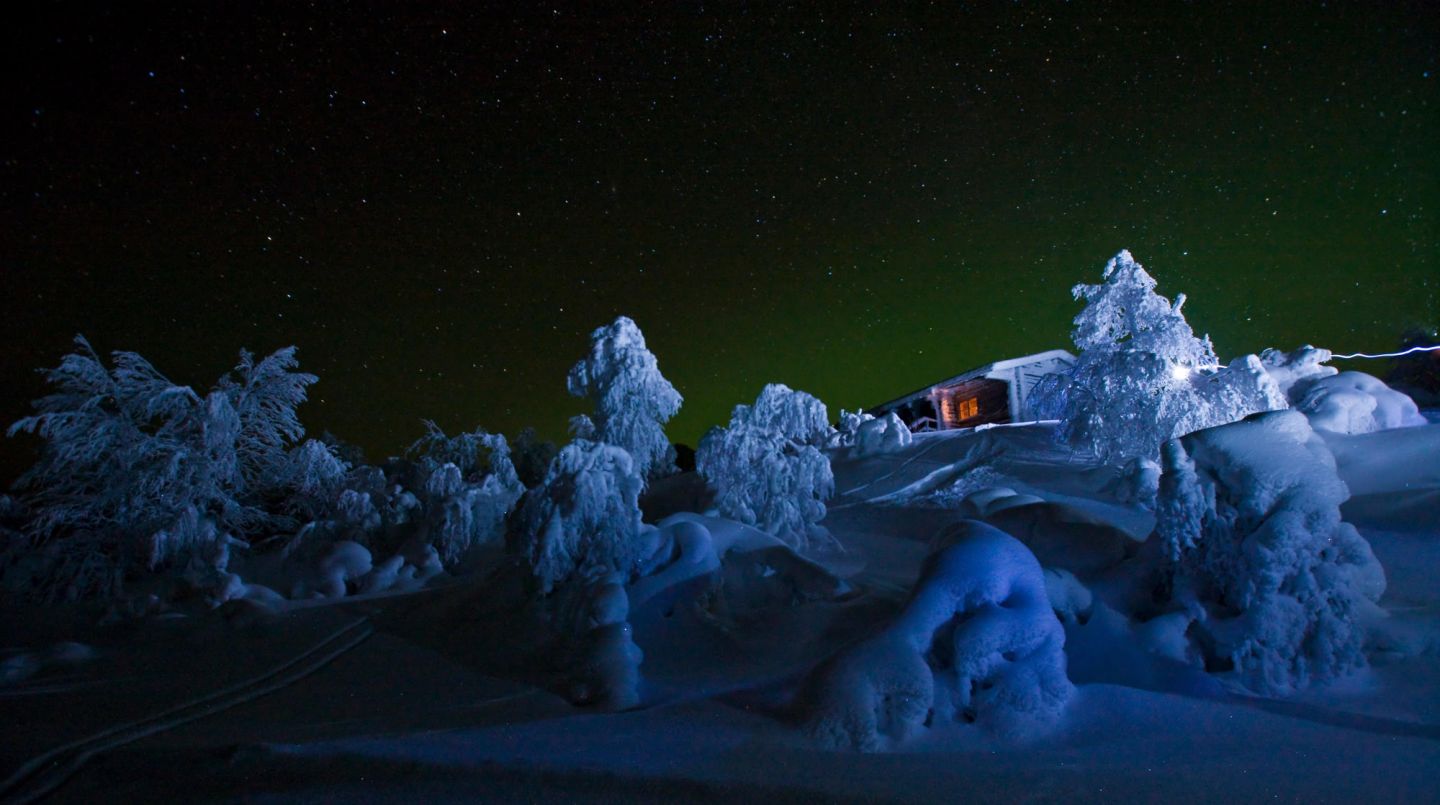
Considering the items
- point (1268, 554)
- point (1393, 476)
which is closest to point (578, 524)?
point (1268, 554)

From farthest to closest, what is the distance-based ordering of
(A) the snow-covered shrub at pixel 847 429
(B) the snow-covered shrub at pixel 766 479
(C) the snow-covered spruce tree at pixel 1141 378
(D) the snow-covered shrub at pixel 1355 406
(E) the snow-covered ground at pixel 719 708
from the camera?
(A) the snow-covered shrub at pixel 847 429 → (C) the snow-covered spruce tree at pixel 1141 378 → (B) the snow-covered shrub at pixel 766 479 → (D) the snow-covered shrub at pixel 1355 406 → (E) the snow-covered ground at pixel 719 708

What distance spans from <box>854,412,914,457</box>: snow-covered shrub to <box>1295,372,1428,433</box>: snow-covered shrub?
34.0 ft

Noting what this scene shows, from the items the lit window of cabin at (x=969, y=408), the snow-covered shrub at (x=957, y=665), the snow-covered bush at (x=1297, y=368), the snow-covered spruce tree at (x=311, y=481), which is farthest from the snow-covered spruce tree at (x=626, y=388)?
the lit window of cabin at (x=969, y=408)

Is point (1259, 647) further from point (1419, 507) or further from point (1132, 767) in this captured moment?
point (1419, 507)

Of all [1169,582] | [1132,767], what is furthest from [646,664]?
[1169,582]

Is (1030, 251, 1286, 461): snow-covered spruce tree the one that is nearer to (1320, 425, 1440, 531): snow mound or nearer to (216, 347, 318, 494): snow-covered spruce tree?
(1320, 425, 1440, 531): snow mound

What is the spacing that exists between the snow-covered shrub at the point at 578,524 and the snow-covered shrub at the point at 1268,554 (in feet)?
19.6

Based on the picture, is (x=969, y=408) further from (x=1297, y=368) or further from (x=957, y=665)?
(x=957, y=665)

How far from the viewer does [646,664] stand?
7258 millimetres

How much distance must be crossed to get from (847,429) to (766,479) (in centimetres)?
1244

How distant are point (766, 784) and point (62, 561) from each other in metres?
20.6

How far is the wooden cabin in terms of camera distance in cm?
3189

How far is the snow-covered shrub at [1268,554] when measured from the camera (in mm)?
5051

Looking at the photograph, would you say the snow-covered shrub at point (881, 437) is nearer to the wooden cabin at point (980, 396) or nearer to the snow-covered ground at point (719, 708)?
the wooden cabin at point (980, 396)
